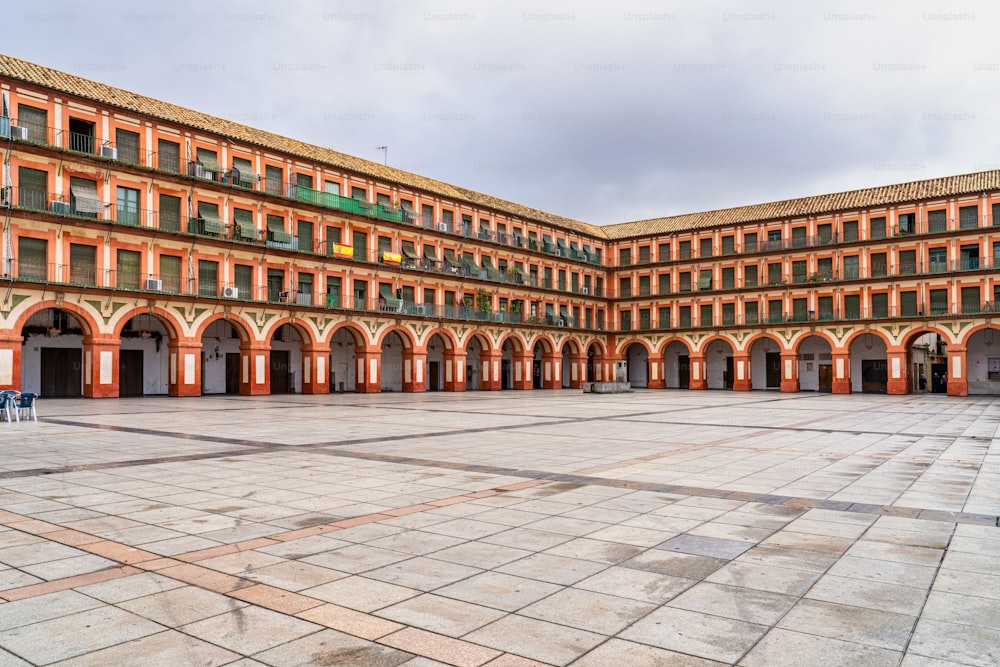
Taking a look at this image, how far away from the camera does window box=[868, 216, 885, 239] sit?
4681cm

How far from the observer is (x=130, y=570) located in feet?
17.5

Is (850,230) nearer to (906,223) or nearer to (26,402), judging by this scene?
(906,223)

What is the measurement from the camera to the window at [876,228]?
154 ft

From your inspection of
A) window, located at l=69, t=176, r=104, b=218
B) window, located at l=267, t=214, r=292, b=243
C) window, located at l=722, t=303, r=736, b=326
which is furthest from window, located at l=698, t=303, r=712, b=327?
window, located at l=69, t=176, r=104, b=218

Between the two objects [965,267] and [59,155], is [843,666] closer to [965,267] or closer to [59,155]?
[59,155]

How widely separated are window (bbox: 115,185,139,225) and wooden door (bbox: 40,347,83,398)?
6.58 m

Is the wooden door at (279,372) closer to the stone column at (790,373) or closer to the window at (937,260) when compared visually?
the stone column at (790,373)

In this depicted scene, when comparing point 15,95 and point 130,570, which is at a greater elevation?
point 15,95

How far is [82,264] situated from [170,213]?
4.70 m

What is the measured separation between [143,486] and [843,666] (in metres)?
7.83

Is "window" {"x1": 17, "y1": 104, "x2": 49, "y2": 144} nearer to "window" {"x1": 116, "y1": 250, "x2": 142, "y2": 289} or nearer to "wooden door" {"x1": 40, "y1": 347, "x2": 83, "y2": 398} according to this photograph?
"window" {"x1": 116, "y1": 250, "x2": 142, "y2": 289}

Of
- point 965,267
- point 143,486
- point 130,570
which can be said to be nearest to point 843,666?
point 130,570

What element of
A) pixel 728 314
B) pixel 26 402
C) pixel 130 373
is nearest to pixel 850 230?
pixel 728 314

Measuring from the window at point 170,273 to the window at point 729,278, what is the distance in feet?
121
